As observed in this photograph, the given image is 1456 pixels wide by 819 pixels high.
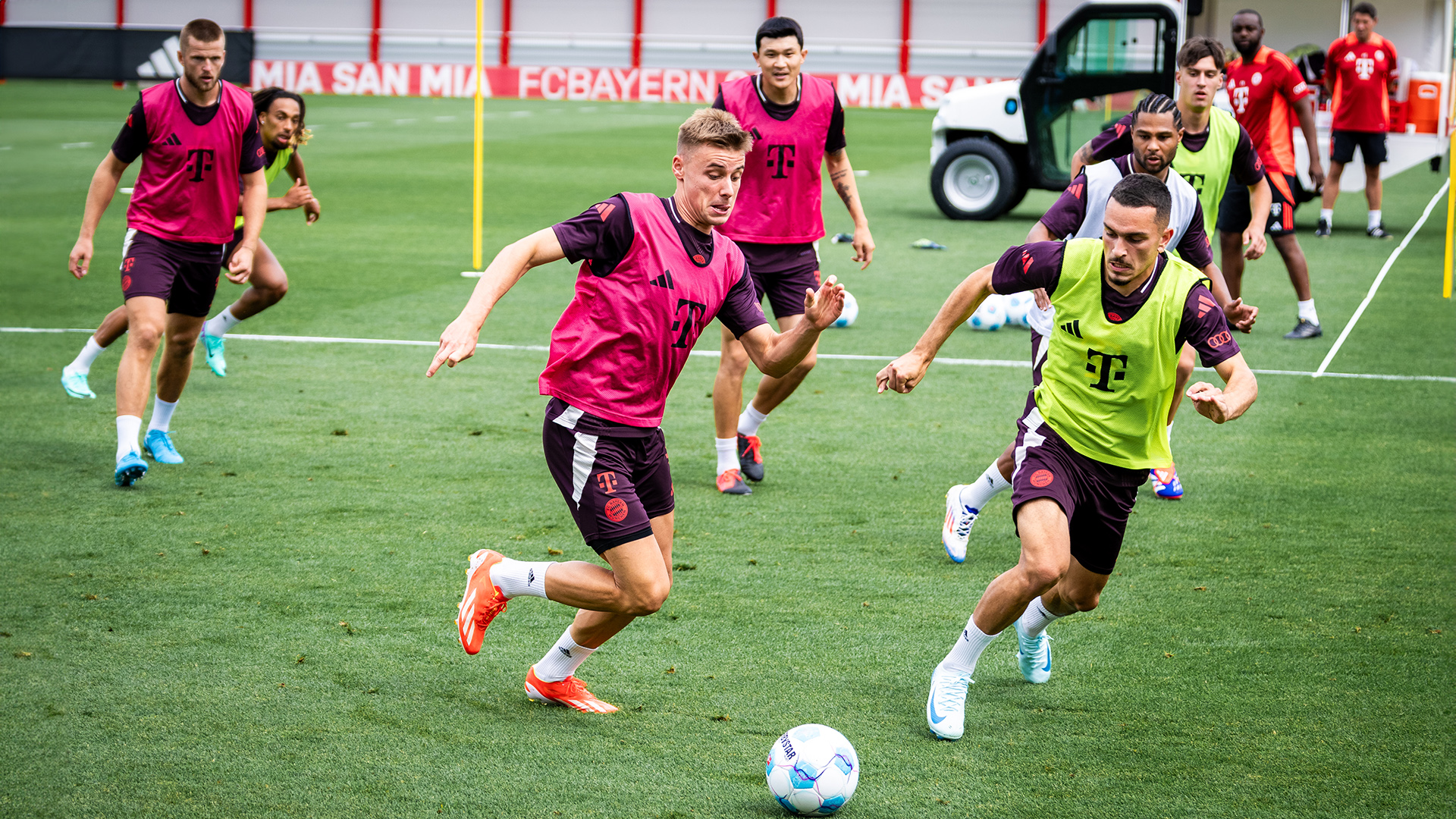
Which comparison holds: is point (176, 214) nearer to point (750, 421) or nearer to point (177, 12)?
point (750, 421)

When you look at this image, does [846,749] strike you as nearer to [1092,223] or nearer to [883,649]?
[883,649]

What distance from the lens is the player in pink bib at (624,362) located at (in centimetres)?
449

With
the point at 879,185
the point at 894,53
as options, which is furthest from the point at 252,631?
the point at 894,53

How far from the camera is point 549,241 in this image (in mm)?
4387

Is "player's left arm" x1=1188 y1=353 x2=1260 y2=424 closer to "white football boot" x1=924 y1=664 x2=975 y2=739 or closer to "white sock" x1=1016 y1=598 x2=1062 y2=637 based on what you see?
"white sock" x1=1016 y1=598 x2=1062 y2=637

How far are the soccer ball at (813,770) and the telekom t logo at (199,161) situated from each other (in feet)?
16.2

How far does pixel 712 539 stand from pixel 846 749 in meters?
2.65

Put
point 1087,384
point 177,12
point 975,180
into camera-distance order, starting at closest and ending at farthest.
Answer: point 1087,384 < point 975,180 < point 177,12

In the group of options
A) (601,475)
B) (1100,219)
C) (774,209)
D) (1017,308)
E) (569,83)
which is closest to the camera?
(601,475)

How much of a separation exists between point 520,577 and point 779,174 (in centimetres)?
358

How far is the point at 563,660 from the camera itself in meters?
4.69

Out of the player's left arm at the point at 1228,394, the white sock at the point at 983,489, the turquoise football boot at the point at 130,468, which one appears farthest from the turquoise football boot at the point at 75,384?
the player's left arm at the point at 1228,394

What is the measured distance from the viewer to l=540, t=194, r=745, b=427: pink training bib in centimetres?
455

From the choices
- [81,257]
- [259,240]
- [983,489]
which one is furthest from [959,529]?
[259,240]
